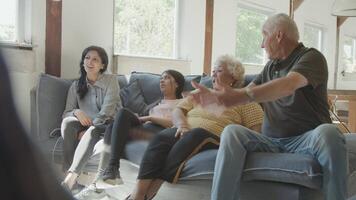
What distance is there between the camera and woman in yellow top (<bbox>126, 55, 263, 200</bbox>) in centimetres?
202

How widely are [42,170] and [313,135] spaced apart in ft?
5.29

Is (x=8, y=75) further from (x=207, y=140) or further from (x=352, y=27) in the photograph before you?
(x=352, y=27)

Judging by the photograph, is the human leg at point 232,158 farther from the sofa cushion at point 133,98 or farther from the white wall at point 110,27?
the sofa cushion at point 133,98

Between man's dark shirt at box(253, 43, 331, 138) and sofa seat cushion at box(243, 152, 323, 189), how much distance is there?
0.59ft

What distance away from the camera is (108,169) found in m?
2.39

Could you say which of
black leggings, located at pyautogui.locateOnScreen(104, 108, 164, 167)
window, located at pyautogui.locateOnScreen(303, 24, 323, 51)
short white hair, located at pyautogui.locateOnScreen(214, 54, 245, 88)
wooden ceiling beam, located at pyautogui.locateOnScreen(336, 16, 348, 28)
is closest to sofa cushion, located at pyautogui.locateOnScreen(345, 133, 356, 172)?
short white hair, located at pyautogui.locateOnScreen(214, 54, 245, 88)

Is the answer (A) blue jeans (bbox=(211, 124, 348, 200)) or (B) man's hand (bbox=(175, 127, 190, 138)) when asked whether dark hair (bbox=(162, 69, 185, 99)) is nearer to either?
(B) man's hand (bbox=(175, 127, 190, 138))

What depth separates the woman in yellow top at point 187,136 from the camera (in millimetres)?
2023

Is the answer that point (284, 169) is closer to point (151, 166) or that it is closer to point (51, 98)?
point (151, 166)

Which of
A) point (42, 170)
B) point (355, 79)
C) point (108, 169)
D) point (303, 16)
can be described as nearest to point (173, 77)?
point (108, 169)

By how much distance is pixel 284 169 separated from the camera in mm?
1704

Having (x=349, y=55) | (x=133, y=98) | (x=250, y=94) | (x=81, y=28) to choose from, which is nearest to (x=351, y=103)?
(x=133, y=98)

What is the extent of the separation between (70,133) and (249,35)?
13.0 feet

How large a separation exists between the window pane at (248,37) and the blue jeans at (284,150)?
13.5 feet
